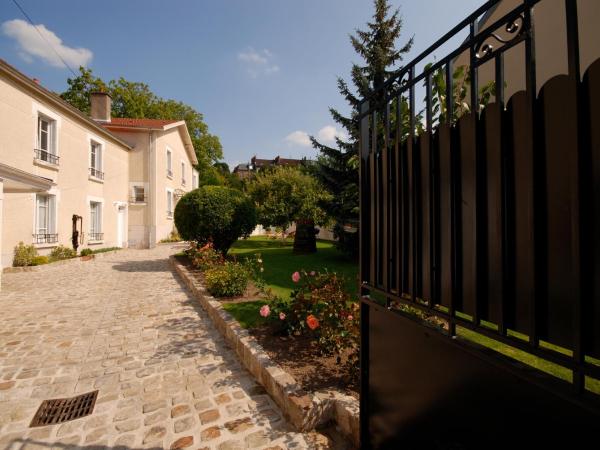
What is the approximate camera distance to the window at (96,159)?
15.9 m

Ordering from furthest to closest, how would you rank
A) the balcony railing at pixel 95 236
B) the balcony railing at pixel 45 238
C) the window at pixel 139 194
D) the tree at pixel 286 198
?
the window at pixel 139 194 < the tree at pixel 286 198 < the balcony railing at pixel 95 236 < the balcony railing at pixel 45 238

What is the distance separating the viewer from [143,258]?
1431cm

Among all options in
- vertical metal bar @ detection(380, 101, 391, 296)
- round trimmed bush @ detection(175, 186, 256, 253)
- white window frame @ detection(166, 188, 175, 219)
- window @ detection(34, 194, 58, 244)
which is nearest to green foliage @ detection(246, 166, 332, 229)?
white window frame @ detection(166, 188, 175, 219)

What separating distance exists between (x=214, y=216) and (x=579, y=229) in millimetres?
10529

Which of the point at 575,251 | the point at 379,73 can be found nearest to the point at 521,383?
the point at 575,251

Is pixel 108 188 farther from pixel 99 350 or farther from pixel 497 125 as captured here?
pixel 497 125

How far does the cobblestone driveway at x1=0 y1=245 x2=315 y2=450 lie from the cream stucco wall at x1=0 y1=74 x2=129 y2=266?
601cm

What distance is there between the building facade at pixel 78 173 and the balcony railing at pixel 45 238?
0.11ft

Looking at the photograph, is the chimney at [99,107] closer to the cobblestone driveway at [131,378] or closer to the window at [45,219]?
the window at [45,219]

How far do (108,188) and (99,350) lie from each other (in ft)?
50.1

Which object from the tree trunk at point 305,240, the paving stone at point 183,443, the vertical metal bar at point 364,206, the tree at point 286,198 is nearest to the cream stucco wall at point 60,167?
the tree at point 286,198

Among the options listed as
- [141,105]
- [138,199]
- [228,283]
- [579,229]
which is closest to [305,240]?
[228,283]

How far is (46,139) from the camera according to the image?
12672 millimetres

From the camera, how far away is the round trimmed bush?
423 inches
